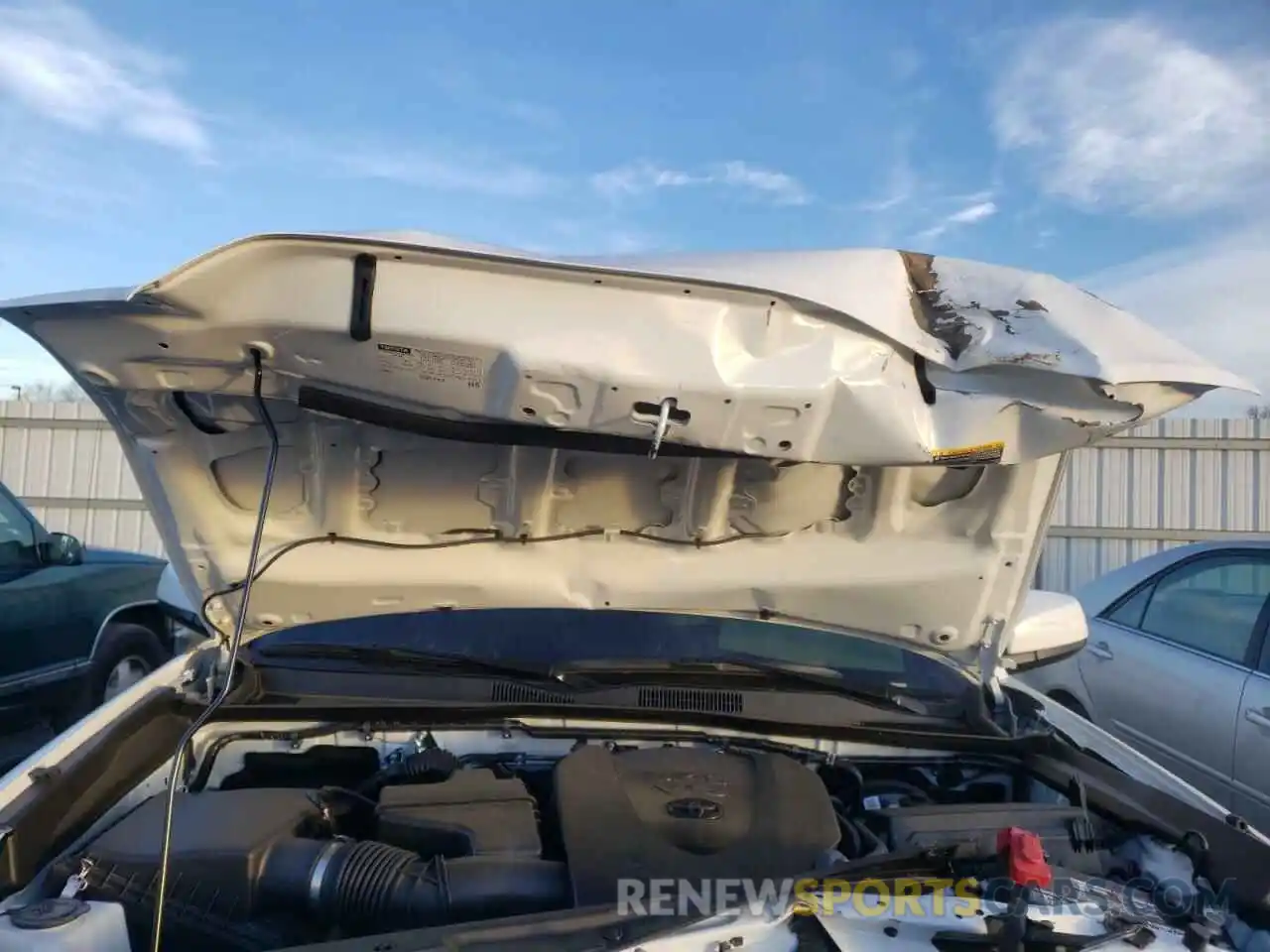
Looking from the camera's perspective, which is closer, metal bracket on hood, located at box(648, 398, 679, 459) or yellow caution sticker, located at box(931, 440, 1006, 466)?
metal bracket on hood, located at box(648, 398, 679, 459)

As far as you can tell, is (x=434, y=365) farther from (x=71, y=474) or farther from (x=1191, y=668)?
(x=71, y=474)

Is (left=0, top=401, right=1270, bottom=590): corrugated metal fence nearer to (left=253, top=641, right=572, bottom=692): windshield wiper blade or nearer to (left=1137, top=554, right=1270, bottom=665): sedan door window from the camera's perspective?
(left=1137, top=554, right=1270, bottom=665): sedan door window

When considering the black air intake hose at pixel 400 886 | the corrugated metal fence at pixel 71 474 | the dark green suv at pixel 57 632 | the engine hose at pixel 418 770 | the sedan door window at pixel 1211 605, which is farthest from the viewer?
the corrugated metal fence at pixel 71 474

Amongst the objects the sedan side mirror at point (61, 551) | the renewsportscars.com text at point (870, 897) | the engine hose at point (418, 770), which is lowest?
the engine hose at point (418, 770)

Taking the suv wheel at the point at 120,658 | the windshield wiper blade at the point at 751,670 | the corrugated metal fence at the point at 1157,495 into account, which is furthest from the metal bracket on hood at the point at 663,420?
the corrugated metal fence at the point at 1157,495

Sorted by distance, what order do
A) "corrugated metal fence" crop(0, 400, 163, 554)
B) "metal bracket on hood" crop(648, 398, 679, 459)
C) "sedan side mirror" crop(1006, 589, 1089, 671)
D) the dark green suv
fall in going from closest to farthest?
"metal bracket on hood" crop(648, 398, 679, 459) → "sedan side mirror" crop(1006, 589, 1089, 671) → the dark green suv → "corrugated metal fence" crop(0, 400, 163, 554)

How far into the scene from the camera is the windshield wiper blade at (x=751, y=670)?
8.56ft

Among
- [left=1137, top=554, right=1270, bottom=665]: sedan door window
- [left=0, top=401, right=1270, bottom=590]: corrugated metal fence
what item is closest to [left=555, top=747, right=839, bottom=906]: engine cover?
[left=1137, top=554, right=1270, bottom=665]: sedan door window

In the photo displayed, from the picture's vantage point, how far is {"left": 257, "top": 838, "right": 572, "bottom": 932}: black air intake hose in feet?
5.64

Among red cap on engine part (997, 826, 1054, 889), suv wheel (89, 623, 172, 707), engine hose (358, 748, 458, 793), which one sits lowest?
suv wheel (89, 623, 172, 707)

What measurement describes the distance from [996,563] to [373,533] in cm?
163

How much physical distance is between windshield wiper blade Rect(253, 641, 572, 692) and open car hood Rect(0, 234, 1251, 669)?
0.38 ft

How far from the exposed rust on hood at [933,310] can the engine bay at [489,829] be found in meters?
0.94

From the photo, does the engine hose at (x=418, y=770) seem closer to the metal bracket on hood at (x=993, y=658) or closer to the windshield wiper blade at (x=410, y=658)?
the windshield wiper blade at (x=410, y=658)
